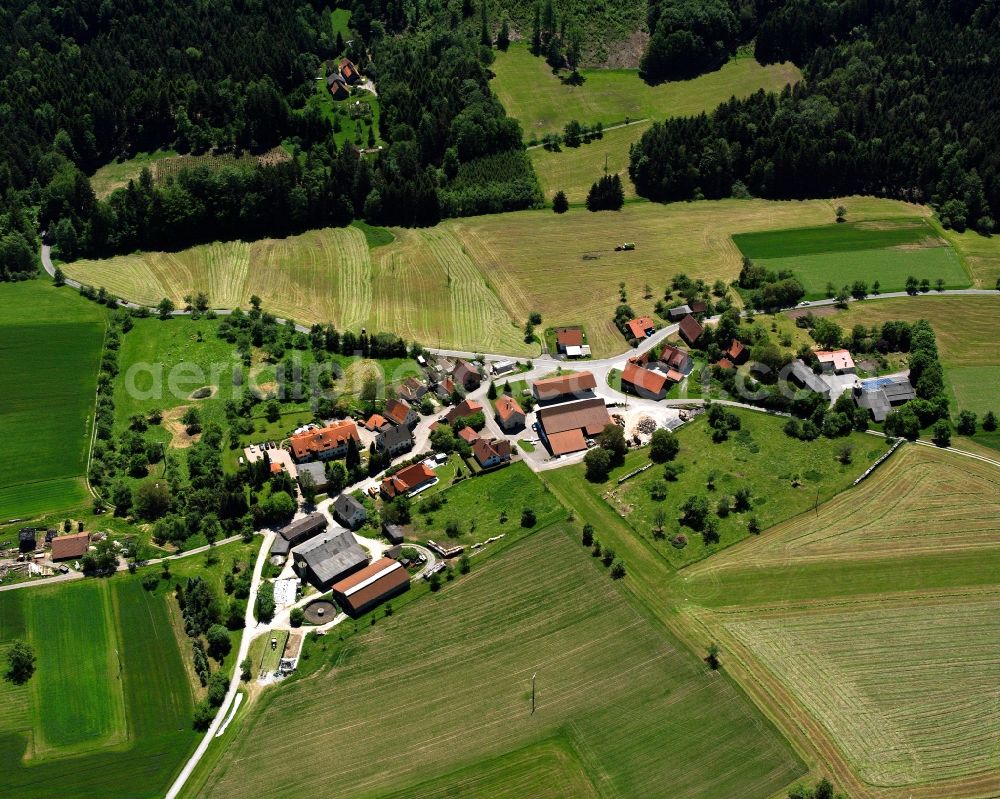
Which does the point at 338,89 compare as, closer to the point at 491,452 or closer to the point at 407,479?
the point at 491,452

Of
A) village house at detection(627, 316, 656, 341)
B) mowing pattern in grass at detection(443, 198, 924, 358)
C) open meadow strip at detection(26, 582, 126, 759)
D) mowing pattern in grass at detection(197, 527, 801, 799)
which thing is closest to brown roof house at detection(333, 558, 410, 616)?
mowing pattern in grass at detection(197, 527, 801, 799)

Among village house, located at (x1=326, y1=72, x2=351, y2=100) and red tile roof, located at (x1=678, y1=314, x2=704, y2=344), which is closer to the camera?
red tile roof, located at (x1=678, y1=314, x2=704, y2=344)

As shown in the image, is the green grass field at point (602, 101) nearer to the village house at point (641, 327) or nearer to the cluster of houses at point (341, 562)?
the village house at point (641, 327)

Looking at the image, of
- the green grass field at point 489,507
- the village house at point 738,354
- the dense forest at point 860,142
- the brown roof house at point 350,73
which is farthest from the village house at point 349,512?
the brown roof house at point 350,73

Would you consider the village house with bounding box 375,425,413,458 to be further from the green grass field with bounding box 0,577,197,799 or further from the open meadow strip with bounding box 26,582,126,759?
the open meadow strip with bounding box 26,582,126,759

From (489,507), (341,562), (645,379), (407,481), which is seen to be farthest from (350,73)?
(341,562)
